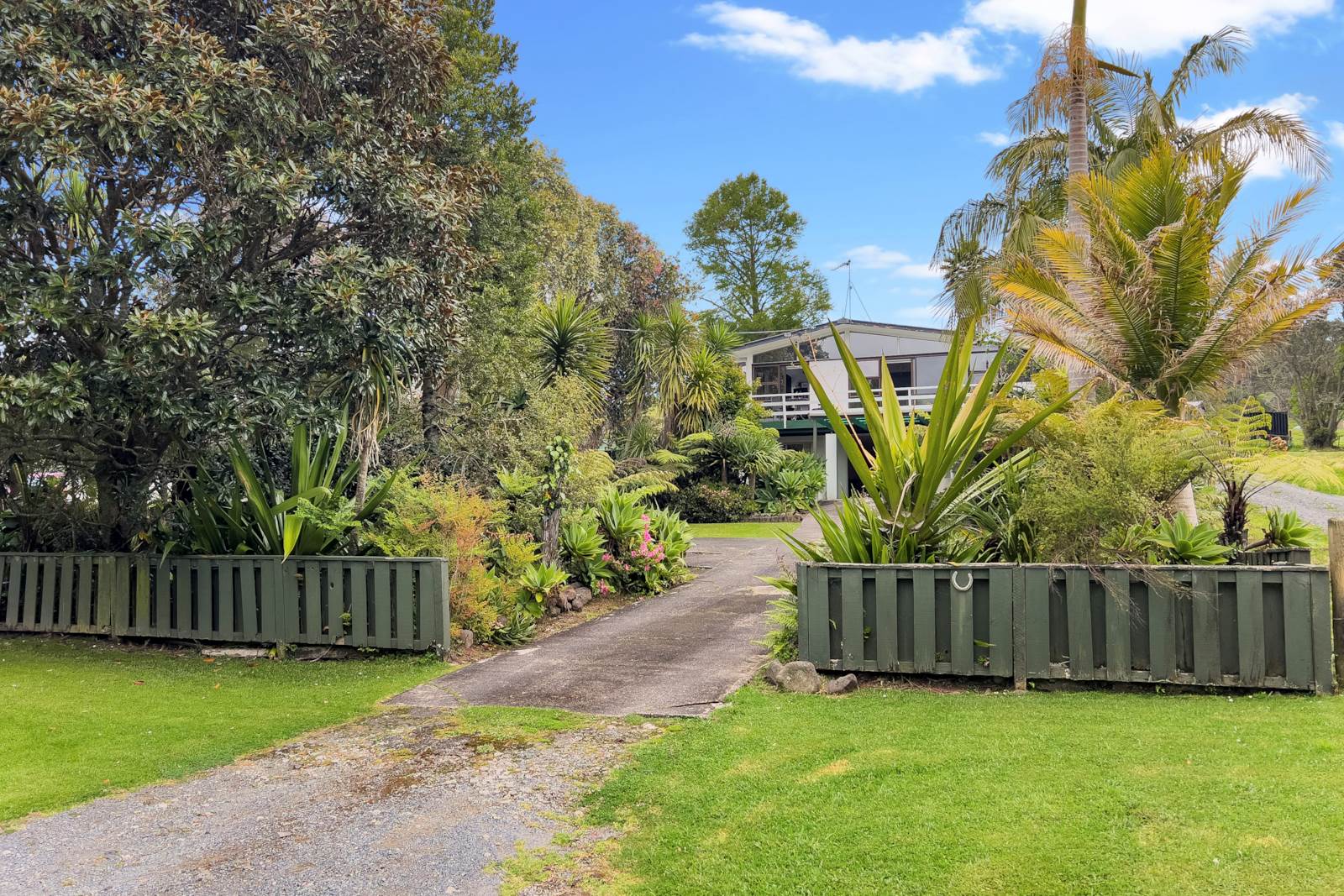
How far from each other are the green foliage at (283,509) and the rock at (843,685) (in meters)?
4.92

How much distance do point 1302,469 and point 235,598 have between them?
10202 mm

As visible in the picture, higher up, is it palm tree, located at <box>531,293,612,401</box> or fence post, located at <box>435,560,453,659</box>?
palm tree, located at <box>531,293,612,401</box>

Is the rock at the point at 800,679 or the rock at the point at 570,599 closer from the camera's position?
the rock at the point at 800,679

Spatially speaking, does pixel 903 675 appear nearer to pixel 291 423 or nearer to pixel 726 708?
pixel 726 708

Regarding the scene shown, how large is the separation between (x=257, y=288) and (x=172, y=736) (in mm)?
3895

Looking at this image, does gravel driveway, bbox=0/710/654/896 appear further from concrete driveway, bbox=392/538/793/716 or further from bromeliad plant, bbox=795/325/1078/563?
bromeliad plant, bbox=795/325/1078/563

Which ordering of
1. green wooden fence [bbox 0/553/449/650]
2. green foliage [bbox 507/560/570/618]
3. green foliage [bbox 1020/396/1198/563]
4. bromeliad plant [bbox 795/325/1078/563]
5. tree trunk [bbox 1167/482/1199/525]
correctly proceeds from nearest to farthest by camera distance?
green foliage [bbox 1020/396/1198/563] < bromeliad plant [bbox 795/325/1078/563] < green wooden fence [bbox 0/553/449/650] < tree trunk [bbox 1167/482/1199/525] < green foliage [bbox 507/560/570/618]

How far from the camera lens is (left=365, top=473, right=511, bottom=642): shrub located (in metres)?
9.01

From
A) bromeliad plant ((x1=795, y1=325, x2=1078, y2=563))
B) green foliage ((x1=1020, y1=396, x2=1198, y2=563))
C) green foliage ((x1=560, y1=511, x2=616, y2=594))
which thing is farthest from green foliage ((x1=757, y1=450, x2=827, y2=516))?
green foliage ((x1=1020, y1=396, x2=1198, y2=563))

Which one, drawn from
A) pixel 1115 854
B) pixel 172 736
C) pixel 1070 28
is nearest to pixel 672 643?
pixel 172 736

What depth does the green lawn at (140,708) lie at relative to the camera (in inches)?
214

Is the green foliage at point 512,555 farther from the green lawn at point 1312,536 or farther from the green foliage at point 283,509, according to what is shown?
the green lawn at point 1312,536

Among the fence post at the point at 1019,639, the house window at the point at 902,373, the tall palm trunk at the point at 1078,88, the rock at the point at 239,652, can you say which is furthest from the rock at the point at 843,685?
the house window at the point at 902,373

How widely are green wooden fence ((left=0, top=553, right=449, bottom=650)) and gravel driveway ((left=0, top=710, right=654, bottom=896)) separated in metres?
2.62
